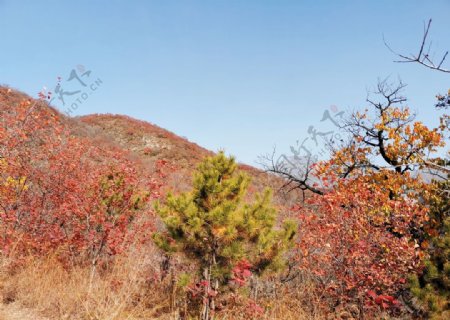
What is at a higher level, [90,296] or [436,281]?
[436,281]

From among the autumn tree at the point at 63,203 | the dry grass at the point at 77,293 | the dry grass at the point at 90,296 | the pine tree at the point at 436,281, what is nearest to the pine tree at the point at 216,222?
the dry grass at the point at 90,296

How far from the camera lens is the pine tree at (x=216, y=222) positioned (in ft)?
17.9

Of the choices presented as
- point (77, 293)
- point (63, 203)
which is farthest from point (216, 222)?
point (63, 203)

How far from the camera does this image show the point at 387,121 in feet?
40.3

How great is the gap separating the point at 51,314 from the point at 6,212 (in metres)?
3.54

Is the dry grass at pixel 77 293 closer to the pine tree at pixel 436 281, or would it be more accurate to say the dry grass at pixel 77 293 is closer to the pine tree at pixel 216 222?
the pine tree at pixel 216 222

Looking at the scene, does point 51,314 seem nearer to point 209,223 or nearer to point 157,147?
point 209,223

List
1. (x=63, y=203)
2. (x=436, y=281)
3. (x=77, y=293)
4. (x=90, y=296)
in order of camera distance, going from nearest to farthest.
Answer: (x=90, y=296) → (x=77, y=293) → (x=436, y=281) → (x=63, y=203)

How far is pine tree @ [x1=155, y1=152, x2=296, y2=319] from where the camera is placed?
546 cm

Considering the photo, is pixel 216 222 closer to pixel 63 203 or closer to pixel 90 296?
pixel 90 296

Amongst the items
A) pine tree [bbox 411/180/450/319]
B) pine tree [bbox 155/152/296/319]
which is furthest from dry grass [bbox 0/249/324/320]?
pine tree [bbox 411/180/450/319]

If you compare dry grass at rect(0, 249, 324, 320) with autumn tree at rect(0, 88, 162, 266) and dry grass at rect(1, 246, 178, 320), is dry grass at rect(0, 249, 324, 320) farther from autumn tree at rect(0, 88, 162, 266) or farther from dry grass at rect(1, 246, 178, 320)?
autumn tree at rect(0, 88, 162, 266)

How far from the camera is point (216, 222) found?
5.40 metres

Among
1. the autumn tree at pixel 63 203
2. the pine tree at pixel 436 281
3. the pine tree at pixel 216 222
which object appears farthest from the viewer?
the autumn tree at pixel 63 203
